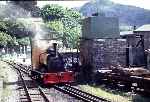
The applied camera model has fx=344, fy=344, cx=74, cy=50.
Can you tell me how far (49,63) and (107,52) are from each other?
19.0ft

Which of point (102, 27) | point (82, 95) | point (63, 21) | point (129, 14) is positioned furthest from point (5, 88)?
point (129, 14)

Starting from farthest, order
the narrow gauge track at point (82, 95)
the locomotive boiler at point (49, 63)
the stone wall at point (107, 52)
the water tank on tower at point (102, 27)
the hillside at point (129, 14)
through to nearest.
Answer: the hillside at point (129, 14)
the water tank on tower at point (102, 27)
the stone wall at point (107, 52)
the locomotive boiler at point (49, 63)
the narrow gauge track at point (82, 95)

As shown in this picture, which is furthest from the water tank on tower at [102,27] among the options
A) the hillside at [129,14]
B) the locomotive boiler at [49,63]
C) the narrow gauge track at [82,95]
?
the hillside at [129,14]

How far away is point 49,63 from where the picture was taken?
22.9 metres

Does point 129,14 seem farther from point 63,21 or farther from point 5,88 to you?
point 5,88

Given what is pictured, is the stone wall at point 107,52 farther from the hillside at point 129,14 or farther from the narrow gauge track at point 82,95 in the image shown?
the hillside at point 129,14

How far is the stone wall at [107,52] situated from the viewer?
88.0ft

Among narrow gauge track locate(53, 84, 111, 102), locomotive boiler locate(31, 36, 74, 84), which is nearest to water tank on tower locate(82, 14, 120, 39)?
locomotive boiler locate(31, 36, 74, 84)

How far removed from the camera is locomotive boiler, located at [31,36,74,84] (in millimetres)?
22797

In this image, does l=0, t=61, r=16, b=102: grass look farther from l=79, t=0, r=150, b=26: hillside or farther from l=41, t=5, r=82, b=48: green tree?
l=79, t=0, r=150, b=26: hillside

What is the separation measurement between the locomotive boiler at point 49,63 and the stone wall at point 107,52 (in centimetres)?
414

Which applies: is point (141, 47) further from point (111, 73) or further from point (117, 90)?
point (117, 90)

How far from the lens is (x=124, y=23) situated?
18662 centimetres

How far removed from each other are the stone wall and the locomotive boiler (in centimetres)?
414
